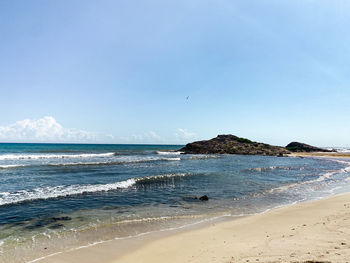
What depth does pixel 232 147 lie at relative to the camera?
246ft

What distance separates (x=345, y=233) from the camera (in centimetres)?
755

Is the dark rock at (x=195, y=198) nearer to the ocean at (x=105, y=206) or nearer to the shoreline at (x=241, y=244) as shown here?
the ocean at (x=105, y=206)

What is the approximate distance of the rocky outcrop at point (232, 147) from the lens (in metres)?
71.3

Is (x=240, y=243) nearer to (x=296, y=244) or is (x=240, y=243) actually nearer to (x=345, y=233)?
(x=296, y=244)

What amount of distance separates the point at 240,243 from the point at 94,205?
893 centimetres

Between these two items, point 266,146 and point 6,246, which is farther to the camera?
point 266,146

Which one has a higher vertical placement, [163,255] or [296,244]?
[296,244]

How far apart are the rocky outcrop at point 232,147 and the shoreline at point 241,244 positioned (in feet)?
204

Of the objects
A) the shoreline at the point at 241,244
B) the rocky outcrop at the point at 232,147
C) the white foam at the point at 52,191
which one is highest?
the rocky outcrop at the point at 232,147

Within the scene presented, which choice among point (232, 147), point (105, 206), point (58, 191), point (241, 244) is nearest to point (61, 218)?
point (105, 206)

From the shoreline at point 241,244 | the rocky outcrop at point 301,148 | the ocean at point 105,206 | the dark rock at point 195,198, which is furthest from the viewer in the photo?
the rocky outcrop at point 301,148

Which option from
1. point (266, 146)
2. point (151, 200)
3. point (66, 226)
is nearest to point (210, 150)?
point (266, 146)

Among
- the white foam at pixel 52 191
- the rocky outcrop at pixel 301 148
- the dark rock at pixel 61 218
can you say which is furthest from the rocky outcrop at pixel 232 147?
the dark rock at pixel 61 218

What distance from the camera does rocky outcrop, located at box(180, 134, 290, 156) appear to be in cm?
7131
